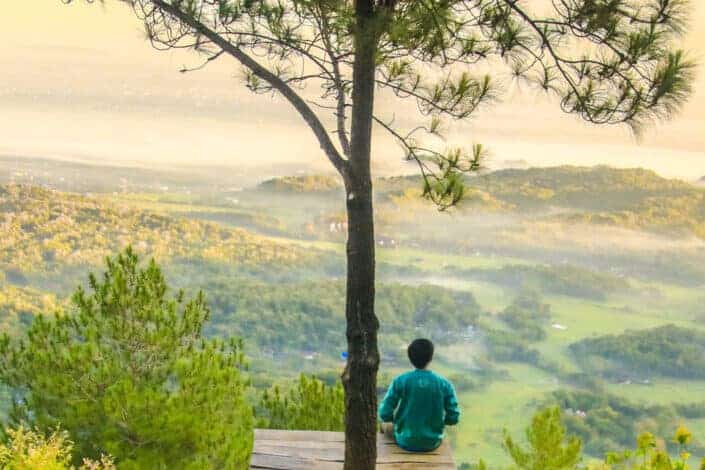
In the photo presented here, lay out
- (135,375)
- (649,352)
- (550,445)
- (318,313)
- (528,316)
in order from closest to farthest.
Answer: (135,375), (550,445), (318,313), (649,352), (528,316)

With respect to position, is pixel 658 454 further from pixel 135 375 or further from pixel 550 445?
pixel 135 375

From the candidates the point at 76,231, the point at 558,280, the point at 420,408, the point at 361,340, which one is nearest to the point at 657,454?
the point at 420,408

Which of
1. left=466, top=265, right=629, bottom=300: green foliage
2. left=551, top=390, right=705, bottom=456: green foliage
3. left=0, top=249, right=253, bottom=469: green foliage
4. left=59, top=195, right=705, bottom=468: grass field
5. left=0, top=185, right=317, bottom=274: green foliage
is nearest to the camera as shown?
left=0, top=249, right=253, bottom=469: green foliage

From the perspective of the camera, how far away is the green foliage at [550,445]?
4148 mm

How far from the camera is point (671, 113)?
265cm

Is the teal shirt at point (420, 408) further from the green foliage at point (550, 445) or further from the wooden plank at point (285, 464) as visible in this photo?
the green foliage at point (550, 445)

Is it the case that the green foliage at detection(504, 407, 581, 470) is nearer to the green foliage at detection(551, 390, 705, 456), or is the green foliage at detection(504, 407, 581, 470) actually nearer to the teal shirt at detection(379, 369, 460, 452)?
the teal shirt at detection(379, 369, 460, 452)

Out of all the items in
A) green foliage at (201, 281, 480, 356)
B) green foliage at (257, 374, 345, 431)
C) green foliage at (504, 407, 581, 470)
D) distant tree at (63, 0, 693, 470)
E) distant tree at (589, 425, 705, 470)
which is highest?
distant tree at (63, 0, 693, 470)

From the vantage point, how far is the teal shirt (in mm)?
2904

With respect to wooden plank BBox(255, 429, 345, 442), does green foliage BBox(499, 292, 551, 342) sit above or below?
below

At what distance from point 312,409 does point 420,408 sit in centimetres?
120

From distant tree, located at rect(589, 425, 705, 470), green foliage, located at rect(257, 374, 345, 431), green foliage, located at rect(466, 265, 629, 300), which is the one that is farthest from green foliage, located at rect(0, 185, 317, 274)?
distant tree, located at rect(589, 425, 705, 470)

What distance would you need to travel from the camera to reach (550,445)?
4188mm

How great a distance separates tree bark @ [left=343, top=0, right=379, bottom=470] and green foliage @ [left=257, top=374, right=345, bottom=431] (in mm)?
1155
